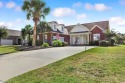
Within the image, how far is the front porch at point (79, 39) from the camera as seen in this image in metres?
38.3

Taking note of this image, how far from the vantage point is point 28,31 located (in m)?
42.3

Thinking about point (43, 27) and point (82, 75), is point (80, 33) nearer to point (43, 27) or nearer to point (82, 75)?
point (43, 27)

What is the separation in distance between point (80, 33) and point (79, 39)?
7.50ft

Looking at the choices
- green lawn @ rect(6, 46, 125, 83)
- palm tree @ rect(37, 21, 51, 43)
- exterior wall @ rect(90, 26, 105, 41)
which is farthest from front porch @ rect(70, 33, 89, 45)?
green lawn @ rect(6, 46, 125, 83)

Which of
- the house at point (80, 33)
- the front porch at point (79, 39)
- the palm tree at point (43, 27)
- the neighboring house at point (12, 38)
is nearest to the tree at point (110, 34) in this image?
the house at point (80, 33)

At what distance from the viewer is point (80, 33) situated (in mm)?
38031

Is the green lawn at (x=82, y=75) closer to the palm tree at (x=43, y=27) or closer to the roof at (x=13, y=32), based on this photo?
the palm tree at (x=43, y=27)

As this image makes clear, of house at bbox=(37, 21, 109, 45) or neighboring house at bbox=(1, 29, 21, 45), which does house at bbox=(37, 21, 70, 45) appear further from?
neighboring house at bbox=(1, 29, 21, 45)

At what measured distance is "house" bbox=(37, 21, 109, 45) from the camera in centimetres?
3656

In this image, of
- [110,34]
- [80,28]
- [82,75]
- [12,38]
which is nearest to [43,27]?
[80,28]

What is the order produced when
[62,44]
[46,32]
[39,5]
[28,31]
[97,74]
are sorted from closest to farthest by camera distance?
[97,74] → [39,5] → [62,44] → [46,32] → [28,31]

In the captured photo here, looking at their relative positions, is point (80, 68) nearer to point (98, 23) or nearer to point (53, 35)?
point (53, 35)

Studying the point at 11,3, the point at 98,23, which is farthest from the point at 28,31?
the point at 11,3

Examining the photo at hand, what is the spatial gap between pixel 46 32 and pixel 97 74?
29839mm
